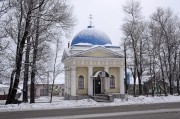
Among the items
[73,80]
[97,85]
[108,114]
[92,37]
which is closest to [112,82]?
[97,85]

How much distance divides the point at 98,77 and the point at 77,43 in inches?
255

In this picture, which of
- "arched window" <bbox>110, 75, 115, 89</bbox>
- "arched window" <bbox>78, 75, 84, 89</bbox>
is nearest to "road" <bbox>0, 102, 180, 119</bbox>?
"arched window" <bbox>78, 75, 84, 89</bbox>

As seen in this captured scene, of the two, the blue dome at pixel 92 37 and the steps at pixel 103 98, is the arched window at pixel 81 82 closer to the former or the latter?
the steps at pixel 103 98

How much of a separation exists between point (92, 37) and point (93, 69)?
206 inches

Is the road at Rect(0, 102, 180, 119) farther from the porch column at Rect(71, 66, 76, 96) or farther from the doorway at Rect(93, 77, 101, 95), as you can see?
the doorway at Rect(93, 77, 101, 95)

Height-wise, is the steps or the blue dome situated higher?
the blue dome

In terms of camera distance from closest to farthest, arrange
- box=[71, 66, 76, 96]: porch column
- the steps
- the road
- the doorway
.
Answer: the road → the steps → box=[71, 66, 76, 96]: porch column → the doorway

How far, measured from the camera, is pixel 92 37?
4203 centimetres

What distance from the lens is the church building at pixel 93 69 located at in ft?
126

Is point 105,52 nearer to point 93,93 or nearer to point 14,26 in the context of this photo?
point 93,93

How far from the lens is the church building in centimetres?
3842

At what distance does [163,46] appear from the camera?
4450 centimetres

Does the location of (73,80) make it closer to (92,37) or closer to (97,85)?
(97,85)

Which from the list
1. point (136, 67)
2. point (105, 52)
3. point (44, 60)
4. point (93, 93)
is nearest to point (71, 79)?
point (93, 93)
